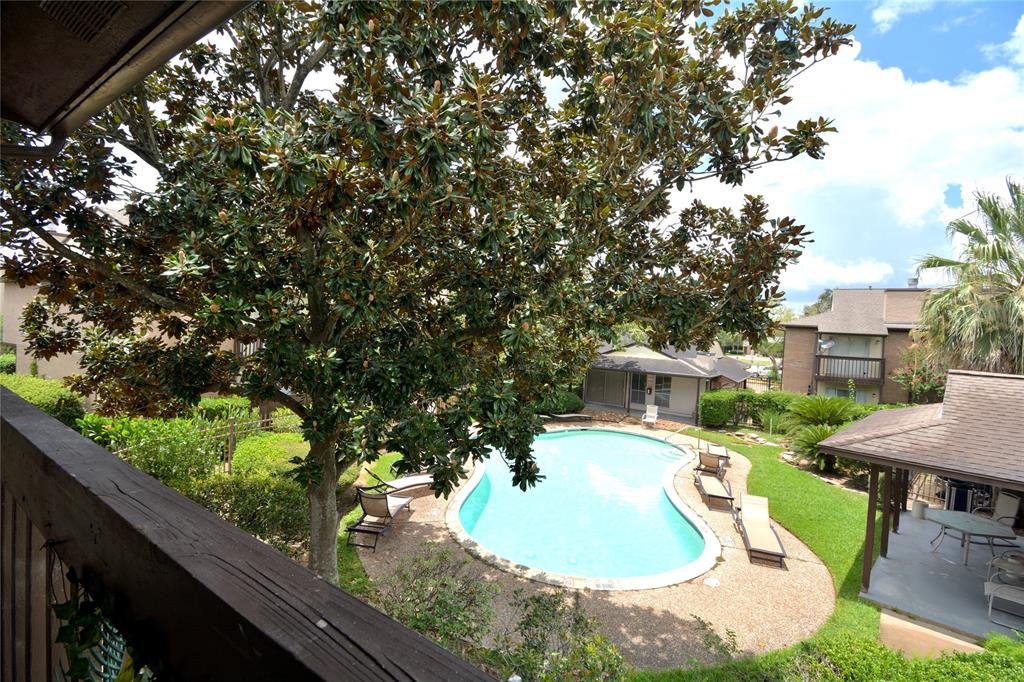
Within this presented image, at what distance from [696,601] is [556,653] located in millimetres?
4832

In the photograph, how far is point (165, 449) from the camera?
359 inches

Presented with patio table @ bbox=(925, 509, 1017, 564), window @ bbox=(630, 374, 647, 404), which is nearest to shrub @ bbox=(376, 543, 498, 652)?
patio table @ bbox=(925, 509, 1017, 564)

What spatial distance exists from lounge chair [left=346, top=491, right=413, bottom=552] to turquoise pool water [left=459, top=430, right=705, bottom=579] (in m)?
2.44

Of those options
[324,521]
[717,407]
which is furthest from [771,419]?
Answer: [324,521]

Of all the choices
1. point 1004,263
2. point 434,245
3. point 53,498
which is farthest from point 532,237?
point 1004,263

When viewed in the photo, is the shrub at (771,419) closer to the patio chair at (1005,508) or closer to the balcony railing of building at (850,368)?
the balcony railing of building at (850,368)

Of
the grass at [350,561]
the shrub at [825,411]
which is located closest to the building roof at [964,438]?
the shrub at [825,411]

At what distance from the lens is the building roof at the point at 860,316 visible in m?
26.1

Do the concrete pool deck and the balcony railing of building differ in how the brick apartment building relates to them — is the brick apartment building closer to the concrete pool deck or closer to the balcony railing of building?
the balcony railing of building

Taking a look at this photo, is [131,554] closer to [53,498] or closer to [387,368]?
[53,498]

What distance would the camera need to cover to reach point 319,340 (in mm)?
6723

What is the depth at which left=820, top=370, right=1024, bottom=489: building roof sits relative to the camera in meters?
8.00

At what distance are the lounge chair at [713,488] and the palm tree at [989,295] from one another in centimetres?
924

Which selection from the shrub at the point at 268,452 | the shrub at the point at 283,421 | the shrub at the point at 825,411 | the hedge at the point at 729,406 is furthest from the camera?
the hedge at the point at 729,406
